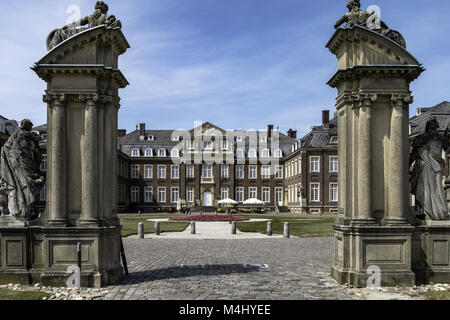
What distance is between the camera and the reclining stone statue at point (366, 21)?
991cm

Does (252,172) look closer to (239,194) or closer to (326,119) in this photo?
(239,194)

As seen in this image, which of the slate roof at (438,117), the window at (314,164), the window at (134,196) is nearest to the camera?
the slate roof at (438,117)

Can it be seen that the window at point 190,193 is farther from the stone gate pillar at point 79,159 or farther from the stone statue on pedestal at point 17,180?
the stone statue on pedestal at point 17,180

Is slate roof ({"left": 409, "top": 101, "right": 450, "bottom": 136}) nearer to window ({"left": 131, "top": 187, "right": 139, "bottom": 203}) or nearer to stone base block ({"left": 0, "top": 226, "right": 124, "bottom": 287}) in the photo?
stone base block ({"left": 0, "top": 226, "right": 124, "bottom": 287})

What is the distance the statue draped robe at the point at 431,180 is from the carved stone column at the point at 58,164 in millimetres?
8086

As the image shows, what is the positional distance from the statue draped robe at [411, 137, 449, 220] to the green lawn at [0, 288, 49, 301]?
8491mm

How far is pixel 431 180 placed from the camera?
996 cm

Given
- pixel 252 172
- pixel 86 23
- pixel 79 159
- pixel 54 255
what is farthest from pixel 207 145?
pixel 54 255

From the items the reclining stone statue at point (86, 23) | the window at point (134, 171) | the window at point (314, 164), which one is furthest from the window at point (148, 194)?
the reclining stone statue at point (86, 23)

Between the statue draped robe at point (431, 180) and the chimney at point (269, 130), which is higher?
the chimney at point (269, 130)

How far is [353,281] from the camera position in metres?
9.50

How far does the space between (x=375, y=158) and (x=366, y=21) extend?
3.18 m
